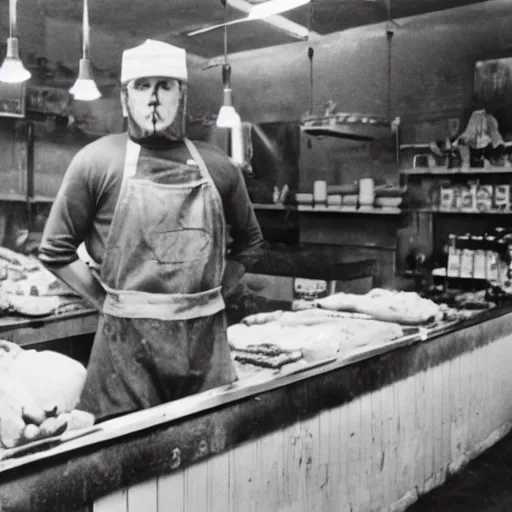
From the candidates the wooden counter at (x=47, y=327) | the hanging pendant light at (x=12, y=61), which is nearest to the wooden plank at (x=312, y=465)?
the wooden counter at (x=47, y=327)

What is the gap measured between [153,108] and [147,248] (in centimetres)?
52

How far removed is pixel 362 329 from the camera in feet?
11.0

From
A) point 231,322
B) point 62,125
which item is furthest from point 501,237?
point 62,125

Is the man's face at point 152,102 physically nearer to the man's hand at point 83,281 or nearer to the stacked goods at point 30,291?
the man's hand at point 83,281

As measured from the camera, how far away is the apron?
2.44 metres

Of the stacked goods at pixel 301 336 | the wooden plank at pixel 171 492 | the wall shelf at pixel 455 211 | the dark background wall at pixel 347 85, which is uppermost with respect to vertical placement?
the dark background wall at pixel 347 85

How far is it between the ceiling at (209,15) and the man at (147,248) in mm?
4209

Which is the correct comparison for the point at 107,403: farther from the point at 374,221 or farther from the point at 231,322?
the point at 374,221

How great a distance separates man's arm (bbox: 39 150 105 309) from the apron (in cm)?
12

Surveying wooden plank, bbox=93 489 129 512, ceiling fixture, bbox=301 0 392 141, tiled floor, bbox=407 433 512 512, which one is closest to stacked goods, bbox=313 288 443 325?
tiled floor, bbox=407 433 512 512

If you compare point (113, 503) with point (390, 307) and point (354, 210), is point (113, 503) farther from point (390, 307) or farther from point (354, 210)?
point (354, 210)

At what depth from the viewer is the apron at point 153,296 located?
2.44 m

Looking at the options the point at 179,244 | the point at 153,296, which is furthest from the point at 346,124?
the point at 153,296

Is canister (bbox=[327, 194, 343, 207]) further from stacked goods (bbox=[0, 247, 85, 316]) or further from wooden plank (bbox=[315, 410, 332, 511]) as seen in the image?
wooden plank (bbox=[315, 410, 332, 511])
